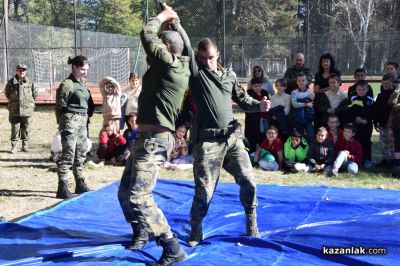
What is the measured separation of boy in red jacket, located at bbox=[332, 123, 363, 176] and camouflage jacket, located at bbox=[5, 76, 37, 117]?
6210 mm

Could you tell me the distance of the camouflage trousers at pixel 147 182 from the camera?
4117 mm

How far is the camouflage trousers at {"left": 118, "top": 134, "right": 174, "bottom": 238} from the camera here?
13.5ft

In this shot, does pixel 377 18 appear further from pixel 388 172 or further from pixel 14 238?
pixel 14 238

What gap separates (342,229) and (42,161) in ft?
20.7

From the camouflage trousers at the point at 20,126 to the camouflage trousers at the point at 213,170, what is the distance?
714cm

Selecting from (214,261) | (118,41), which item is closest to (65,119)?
(214,261)

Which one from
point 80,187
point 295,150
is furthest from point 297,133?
point 80,187

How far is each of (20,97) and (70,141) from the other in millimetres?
4726

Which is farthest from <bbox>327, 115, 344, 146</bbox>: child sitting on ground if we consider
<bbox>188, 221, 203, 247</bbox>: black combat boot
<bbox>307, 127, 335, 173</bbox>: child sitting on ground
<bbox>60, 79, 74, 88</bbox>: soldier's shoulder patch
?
<bbox>188, 221, 203, 247</bbox>: black combat boot

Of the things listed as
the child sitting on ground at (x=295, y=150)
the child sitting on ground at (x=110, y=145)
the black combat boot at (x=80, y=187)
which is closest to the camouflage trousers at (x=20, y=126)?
the child sitting on ground at (x=110, y=145)

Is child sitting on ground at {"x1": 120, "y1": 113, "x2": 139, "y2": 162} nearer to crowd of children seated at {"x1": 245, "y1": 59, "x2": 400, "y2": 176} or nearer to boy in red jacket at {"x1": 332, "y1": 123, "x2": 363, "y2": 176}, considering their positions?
crowd of children seated at {"x1": 245, "y1": 59, "x2": 400, "y2": 176}

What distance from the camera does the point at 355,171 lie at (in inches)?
327

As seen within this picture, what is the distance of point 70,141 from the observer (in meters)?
6.69

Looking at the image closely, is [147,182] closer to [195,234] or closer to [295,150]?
[195,234]
